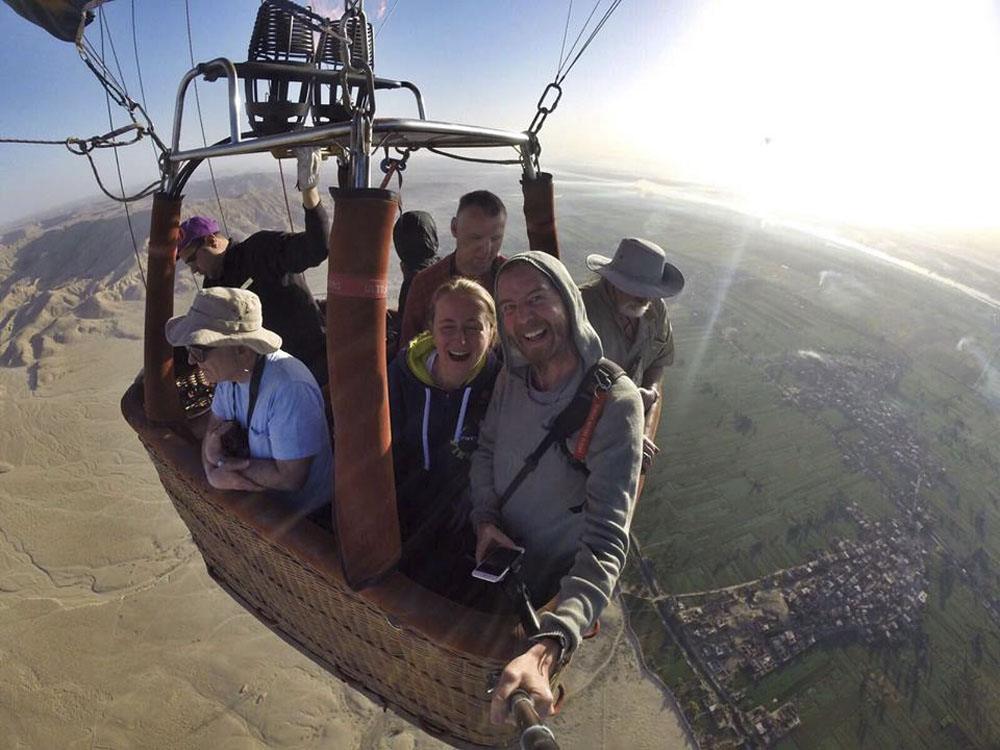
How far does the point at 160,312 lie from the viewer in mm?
1999

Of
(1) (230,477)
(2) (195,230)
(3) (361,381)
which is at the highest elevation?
(3) (361,381)

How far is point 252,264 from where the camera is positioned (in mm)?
3035

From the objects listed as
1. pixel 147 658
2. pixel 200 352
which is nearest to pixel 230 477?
pixel 200 352

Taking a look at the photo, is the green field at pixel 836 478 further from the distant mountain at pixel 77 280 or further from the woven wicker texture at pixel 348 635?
the distant mountain at pixel 77 280

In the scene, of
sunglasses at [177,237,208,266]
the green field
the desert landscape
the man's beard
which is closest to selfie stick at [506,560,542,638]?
the man's beard

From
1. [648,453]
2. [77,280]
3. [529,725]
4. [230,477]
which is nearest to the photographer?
[529,725]

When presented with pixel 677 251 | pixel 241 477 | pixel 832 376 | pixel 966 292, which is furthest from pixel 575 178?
pixel 241 477

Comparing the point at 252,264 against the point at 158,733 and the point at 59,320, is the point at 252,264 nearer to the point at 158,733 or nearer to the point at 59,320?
the point at 158,733

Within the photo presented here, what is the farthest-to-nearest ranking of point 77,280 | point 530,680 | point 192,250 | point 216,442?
point 77,280, point 192,250, point 216,442, point 530,680

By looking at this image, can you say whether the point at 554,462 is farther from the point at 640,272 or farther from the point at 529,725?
the point at 640,272

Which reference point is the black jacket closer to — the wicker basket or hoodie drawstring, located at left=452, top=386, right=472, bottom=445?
the wicker basket

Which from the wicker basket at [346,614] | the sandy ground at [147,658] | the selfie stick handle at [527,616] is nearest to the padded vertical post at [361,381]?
the wicker basket at [346,614]

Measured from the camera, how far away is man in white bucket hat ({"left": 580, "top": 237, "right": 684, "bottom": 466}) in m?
2.58

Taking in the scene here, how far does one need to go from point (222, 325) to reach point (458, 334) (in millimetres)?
870
